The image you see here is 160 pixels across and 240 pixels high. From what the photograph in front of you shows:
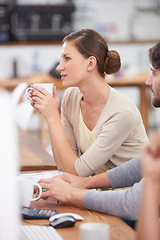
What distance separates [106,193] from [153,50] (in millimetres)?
604

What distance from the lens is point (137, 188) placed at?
1.27 metres

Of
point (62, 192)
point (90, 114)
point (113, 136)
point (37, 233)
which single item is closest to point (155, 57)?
point (113, 136)

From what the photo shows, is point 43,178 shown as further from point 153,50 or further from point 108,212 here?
point 153,50

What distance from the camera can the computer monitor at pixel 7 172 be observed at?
0.68 m

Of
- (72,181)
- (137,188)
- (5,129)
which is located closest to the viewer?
(5,129)

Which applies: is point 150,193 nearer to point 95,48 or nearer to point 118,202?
point 118,202

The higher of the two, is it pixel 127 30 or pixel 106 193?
pixel 106 193

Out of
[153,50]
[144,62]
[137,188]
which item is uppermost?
[153,50]

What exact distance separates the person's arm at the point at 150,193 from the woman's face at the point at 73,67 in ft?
3.62

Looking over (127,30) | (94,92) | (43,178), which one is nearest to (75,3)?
(127,30)

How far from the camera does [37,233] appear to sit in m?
1.19

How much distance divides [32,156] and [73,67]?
1.57ft

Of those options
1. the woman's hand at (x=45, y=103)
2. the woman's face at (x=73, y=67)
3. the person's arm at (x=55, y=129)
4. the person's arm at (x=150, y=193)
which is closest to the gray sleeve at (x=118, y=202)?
the person's arm at (x=150, y=193)

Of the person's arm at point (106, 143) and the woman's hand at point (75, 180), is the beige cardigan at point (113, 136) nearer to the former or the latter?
the person's arm at point (106, 143)
